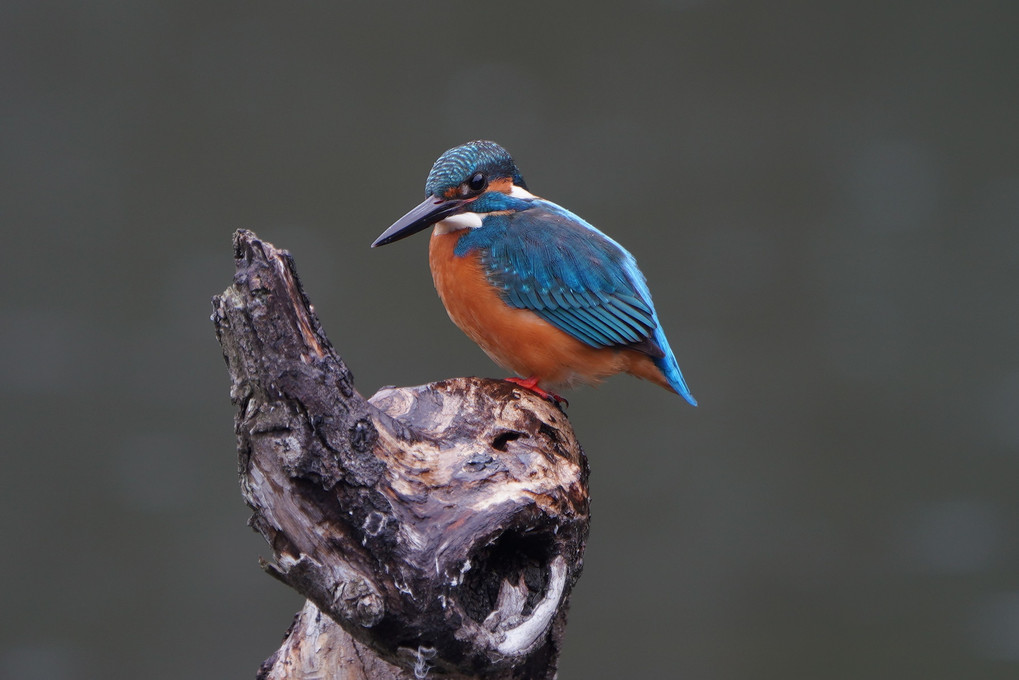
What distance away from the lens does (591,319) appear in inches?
63.1

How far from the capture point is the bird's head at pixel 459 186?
63.9 inches

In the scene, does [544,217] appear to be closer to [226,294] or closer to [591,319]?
[591,319]

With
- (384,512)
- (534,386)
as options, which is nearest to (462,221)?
(534,386)

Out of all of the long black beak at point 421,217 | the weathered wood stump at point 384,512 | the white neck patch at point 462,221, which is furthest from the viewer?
the white neck patch at point 462,221

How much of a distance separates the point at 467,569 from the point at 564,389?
24.1 inches

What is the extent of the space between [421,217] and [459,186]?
0.11 meters

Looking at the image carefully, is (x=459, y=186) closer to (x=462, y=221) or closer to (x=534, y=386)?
(x=462, y=221)

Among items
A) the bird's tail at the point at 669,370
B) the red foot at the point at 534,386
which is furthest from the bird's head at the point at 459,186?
the bird's tail at the point at 669,370

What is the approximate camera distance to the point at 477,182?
168cm

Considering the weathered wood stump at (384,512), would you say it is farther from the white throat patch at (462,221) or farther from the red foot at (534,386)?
the white throat patch at (462,221)

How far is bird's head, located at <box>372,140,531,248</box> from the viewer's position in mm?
1623

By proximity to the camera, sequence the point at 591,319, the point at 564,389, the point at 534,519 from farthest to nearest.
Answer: the point at 564,389 → the point at 591,319 → the point at 534,519

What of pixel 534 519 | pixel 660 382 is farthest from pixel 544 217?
pixel 534 519

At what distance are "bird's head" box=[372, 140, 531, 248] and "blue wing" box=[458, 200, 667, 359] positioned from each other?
0.05 m
